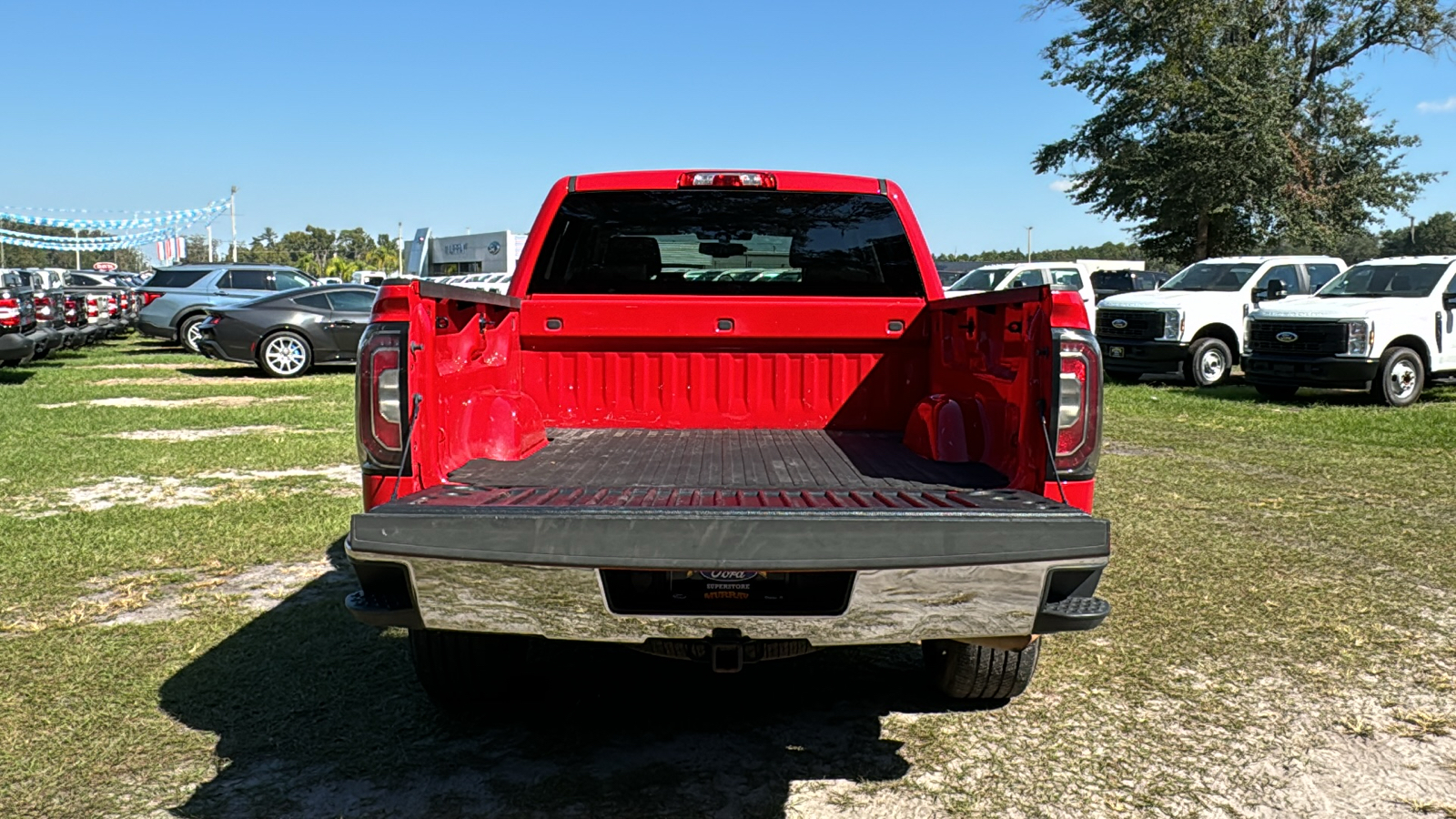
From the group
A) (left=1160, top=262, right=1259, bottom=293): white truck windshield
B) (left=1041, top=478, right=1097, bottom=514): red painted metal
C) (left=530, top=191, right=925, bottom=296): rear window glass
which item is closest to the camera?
(left=1041, top=478, right=1097, bottom=514): red painted metal

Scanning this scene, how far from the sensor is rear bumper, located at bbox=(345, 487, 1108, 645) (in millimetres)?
2824

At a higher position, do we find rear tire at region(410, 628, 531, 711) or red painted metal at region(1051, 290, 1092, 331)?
red painted metal at region(1051, 290, 1092, 331)

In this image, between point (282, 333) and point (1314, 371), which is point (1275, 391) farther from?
point (282, 333)

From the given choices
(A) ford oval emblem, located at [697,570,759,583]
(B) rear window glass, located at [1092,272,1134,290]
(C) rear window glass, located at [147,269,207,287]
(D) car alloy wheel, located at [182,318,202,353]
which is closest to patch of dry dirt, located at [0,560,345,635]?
(A) ford oval emblem, located at [697,570,759,583]

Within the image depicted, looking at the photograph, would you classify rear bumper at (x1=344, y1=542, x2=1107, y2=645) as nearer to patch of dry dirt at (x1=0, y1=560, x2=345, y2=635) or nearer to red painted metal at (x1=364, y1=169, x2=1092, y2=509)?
red painted metal at (x1=364, y1=169, x2=1092, y2=509)

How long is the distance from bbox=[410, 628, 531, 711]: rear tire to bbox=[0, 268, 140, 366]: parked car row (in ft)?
45.3

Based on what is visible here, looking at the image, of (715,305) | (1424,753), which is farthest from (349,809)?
(1424,753)

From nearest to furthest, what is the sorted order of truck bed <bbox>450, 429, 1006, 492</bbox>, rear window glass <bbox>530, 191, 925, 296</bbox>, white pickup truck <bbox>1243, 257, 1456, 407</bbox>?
1. truck bed <bbox>450, 429, 1006, 492</bbox>
2. rear window glass <bbox>530, 191, 925, 296</bbox>
3. white pickup truck <bbox>1243, 257, 1456, 407</bbox>

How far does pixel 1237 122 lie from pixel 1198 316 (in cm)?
1412

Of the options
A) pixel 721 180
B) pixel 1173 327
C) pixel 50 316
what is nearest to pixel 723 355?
pixel 721 180

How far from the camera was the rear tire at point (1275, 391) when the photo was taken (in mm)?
14295

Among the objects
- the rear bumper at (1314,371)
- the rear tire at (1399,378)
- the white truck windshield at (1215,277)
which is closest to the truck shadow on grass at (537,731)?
the rear bumper at (1314,371)

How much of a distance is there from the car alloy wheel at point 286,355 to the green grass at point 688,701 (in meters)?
10.8

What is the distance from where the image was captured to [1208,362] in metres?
16.3
